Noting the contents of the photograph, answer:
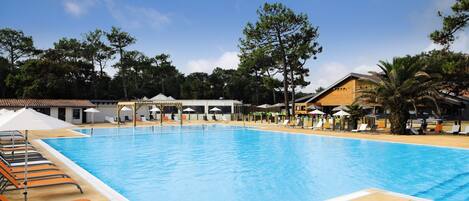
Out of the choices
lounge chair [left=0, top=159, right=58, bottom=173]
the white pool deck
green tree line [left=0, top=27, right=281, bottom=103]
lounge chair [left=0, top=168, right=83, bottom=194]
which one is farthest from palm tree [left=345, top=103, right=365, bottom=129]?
lounge chair [left=0, top=168, right=83, bottom=194]

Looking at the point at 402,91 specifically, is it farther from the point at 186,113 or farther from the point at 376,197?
Result: the point at 186,113

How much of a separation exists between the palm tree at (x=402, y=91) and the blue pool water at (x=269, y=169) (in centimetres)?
501

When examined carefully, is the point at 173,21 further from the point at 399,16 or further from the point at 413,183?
the point at 413,183

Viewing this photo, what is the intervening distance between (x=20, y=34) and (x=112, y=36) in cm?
1235

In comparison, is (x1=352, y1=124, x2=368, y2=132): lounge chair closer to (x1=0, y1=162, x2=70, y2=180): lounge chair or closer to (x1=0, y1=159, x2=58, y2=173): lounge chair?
(x1=0, y1=159, x2=58, y2=173): lounge chair

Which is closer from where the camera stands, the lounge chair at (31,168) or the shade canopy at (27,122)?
the shade canopy at (27,122)

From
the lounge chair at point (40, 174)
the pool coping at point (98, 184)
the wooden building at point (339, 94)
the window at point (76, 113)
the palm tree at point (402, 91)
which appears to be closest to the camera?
the pool coping at point (98, 184)

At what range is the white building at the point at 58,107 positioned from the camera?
32.9 m

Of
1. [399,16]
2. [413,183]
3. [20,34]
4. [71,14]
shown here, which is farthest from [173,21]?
[20,34]

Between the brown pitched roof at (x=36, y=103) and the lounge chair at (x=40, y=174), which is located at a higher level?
the brown pitched roof at (x=36, y=103)

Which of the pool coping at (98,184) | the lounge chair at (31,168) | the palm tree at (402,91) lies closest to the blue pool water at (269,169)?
the pool coping at (98,184)

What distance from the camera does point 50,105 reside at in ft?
112

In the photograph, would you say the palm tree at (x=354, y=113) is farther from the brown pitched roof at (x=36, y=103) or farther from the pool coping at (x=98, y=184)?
the brown pitched roof at (x=36, y=103)

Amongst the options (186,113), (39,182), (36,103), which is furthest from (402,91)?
(36,103)
